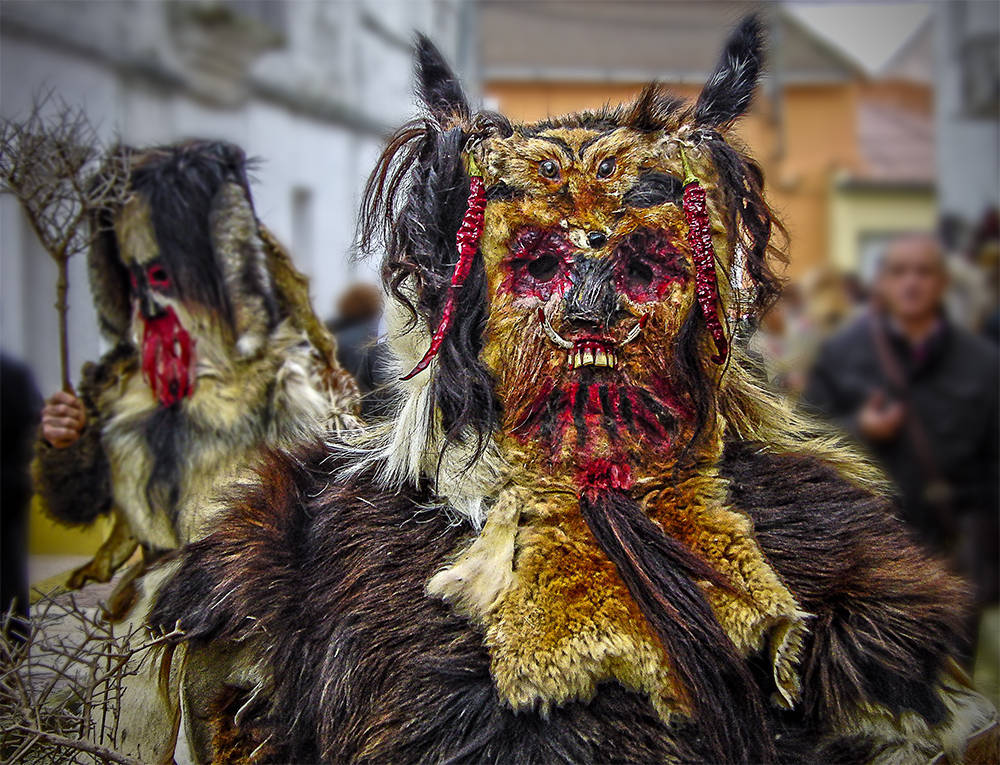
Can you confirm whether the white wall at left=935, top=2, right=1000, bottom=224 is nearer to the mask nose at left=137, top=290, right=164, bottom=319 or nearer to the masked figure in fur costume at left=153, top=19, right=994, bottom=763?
the masked figure in fur costume at left=153, top=19, right=994, bottom=763

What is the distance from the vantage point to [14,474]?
3293 mm

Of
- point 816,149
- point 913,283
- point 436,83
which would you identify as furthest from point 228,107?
point 816,149

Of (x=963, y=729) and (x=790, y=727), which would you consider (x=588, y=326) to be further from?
(x=963, y=729)

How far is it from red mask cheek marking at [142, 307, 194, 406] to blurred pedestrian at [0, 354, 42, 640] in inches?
35.4

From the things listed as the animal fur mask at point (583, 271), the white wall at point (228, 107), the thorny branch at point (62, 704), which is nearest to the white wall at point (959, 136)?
the white wall at point (228, 107)

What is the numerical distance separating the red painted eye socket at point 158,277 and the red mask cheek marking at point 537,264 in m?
1.15

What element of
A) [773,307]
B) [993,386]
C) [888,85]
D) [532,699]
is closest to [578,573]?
[532,699]

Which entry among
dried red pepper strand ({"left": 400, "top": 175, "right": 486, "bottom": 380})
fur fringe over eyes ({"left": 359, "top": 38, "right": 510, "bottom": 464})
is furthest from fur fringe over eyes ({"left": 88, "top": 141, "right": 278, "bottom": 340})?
dried red pepper strand ({"left": 400, "top": 175, "right": 486, "bottom": 380})

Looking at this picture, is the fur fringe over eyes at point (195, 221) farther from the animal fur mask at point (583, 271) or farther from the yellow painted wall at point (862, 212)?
the yellow painted wall at point (862, 212)

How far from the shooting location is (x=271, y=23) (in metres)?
8.27

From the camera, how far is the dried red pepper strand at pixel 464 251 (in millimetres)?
1721

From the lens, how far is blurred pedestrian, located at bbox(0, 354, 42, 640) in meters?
3.21

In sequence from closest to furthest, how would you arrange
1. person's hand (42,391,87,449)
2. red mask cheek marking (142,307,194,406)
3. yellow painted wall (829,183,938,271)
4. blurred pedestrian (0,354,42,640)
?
1. red mask cheek marking (142,307,194,406)
2. person's hand (42,391,87,449)
3. blurred pedestrian (0,354,42,640)
4. yellow painted wall (829,183,938,271)

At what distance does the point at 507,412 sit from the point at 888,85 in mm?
13576
